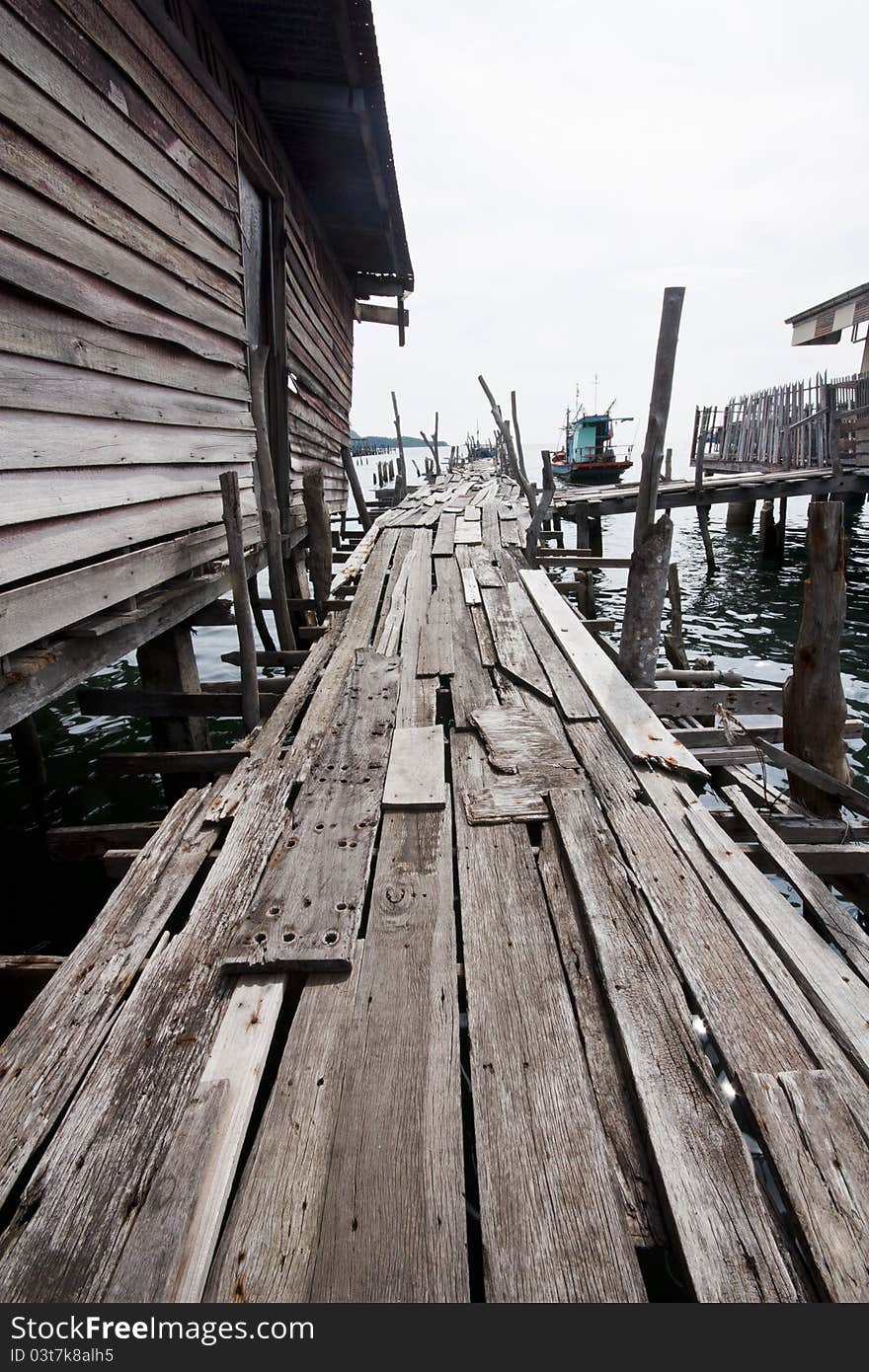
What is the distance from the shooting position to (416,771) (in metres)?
3.16

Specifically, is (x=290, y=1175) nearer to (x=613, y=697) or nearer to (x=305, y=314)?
(x=613, y=697)

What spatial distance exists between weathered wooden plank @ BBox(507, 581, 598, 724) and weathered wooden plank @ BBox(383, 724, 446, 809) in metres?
0.84

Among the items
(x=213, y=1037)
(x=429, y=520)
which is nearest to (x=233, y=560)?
(x=213, y=1037)

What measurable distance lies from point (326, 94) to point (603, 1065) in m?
8.68

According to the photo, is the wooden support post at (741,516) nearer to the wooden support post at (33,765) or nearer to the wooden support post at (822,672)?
the wooden support post at (822,672)

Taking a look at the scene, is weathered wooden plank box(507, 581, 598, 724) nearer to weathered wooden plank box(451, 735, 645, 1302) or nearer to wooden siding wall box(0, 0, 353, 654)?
weathered wooden plank box(451, 735, 645, 1302)

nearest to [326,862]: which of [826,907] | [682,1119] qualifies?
[682,1119]

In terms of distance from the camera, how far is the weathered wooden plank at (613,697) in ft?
10.5

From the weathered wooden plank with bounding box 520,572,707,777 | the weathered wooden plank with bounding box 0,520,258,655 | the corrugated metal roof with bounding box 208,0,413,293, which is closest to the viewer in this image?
the weathered wooden plank with bounding box 0,520,258,655

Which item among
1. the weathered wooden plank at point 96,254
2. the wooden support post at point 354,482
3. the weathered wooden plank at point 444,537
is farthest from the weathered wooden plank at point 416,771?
the wooden support post at point 354,482

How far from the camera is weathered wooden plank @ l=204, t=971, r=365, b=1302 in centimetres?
128

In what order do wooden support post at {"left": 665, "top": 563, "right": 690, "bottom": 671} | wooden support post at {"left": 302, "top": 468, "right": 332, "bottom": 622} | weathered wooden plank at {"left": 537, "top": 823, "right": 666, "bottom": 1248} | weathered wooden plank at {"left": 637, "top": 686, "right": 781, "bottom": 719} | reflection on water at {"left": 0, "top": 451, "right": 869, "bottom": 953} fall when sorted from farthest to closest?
→ wooden support post at {"left": 665, "top": 563, "right": 690, "bottom": 671} → wooden support post at {"left": 302, "top": 468, "right": 332, "bottom": 622} → reflection on water at {"left": 0, "top": 451, "right": 869, "bottom": 953} → weathered wooden plank at {"left": 637, "top": 686, "right": 781, "bottom": 719} → weathered wooden plank at {"left": 537, "top": 823, "right": 666, "bottom": 1248}

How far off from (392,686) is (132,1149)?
3.00 m

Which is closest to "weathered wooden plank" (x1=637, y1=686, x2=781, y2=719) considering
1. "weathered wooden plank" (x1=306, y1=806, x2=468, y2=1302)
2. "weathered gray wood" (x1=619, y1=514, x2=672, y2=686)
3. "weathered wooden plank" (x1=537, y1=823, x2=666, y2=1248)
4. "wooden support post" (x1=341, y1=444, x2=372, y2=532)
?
"weathered gray wood" (x1=619, y1=514, x2=672, y2=686)
